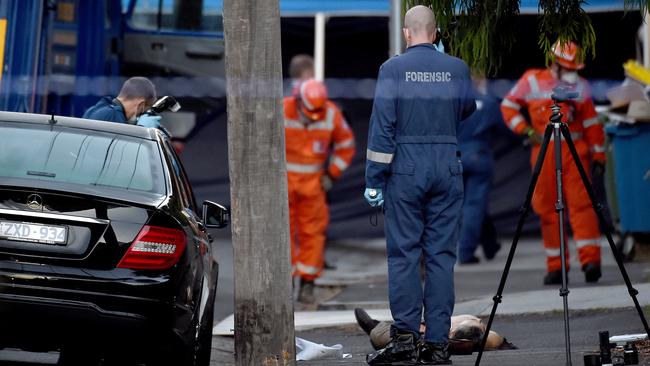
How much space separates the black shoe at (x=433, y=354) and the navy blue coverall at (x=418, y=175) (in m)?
0.04

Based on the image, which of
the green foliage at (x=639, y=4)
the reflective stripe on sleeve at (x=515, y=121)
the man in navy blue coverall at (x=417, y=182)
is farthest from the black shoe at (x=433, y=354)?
the reflective stripe on sleeve at (x=515, y=121)

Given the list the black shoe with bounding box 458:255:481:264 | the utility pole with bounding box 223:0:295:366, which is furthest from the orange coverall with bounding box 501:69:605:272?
the utility pole with bounding box 223:0:295:366

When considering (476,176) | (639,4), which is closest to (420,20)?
(639,4)

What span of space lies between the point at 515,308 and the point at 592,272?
4.76ft

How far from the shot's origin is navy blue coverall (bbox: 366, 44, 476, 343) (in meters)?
7.41

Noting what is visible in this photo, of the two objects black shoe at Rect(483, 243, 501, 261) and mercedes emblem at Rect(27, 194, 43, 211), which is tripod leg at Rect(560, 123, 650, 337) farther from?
black shoe at Rect(483, 243, 501, 261)

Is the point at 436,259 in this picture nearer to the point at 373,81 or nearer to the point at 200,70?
the point at 200,70

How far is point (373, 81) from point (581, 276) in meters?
5.41

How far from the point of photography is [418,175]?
7.39m

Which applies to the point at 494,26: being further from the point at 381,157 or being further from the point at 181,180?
the point at 181,180

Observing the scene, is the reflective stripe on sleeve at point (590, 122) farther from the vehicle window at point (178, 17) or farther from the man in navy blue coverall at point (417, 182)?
the vehicle window at point (178, 17)

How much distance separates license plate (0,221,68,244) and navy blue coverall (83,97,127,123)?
2.72 metres

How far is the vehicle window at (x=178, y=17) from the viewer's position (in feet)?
49.7

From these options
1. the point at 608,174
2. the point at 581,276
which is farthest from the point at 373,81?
the point at 581,276
